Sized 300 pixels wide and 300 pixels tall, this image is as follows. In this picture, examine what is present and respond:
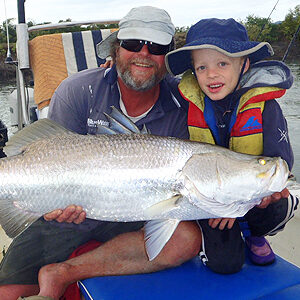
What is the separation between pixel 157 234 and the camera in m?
2.20

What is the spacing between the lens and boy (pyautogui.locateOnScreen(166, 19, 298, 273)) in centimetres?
247

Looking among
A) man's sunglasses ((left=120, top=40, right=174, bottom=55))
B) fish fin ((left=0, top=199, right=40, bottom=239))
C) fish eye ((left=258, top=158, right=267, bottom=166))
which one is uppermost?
man's sunglasses ((left=120, top=40, right=174, bottom=55))

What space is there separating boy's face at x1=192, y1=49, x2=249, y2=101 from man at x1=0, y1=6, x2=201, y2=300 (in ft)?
1.18

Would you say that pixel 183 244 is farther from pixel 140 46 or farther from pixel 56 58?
pixel 56 58

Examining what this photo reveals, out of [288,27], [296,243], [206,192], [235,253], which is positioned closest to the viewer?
[206,192]

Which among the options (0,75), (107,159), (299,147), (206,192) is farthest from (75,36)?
(0,75)

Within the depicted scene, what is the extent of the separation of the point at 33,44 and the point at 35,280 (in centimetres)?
348

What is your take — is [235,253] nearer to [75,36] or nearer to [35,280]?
[35,280]

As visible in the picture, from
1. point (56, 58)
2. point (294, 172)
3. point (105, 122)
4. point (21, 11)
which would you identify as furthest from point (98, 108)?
point (294, 172)

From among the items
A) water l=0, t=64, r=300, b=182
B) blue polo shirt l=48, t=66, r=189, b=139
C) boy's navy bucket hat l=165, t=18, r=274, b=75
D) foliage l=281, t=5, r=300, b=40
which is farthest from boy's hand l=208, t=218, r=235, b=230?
foliage l=281, t=5, r=300, b=40

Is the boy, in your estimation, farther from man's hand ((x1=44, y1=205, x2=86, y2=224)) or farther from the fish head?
man's hand ((x1=44, y1=205, x2=86, y2=224))

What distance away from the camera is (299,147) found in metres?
9.44

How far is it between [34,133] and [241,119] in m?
1.34

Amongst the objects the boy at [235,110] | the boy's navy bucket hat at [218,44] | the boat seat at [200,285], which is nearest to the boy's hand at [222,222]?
the boy at [235,110]
